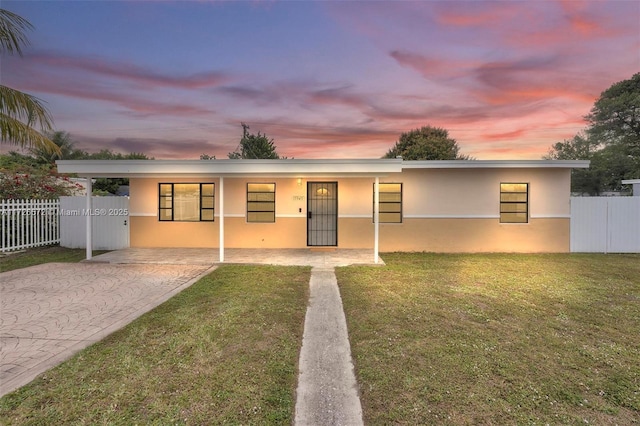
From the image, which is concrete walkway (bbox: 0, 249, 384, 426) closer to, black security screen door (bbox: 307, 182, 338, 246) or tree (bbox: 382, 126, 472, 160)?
black security screen door (bbox: 307, 182, 338, 246)

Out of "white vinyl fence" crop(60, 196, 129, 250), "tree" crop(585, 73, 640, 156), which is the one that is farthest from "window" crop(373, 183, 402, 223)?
"tree" crop(585, 73, 640, 156)

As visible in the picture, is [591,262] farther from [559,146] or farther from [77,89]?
[559,146]

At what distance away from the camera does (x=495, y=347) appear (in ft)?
10.7

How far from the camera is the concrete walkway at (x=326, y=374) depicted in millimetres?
2211

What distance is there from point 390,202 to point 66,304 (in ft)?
27.1

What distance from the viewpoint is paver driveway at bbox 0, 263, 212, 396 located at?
3.08 metres

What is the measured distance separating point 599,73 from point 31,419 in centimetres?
1668

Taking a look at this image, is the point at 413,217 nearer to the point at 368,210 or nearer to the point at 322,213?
the point at 368,210

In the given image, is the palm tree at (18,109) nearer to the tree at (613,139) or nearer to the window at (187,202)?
the window at (187,202)

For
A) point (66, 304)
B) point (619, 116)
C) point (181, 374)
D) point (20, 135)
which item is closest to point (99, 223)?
point (20, 135)

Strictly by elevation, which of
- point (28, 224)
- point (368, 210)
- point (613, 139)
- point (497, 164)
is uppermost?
point (613, 139)

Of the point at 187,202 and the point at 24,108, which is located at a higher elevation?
the point at 24,108

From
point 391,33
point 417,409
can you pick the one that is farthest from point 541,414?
point 391,33

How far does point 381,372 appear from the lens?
276 cm
